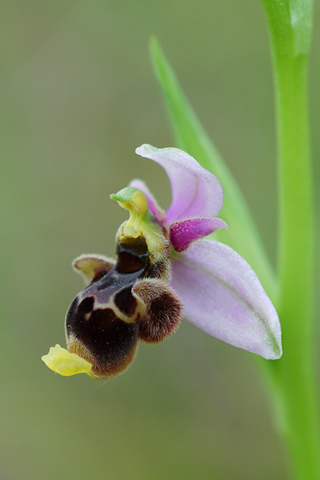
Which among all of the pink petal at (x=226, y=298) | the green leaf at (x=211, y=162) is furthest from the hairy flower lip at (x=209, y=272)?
the green leaf at (x=211, y=162)

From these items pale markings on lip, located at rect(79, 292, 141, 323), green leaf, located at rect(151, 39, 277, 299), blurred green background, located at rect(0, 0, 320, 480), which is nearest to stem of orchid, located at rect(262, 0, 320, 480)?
green leaf, located at rect(151, 39, 277, 299)

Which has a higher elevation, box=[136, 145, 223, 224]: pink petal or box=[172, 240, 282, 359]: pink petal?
box=[136, 145, 223, 224]: pink petal

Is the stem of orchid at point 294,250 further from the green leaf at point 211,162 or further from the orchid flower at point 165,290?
the orchid flower at point 165,290

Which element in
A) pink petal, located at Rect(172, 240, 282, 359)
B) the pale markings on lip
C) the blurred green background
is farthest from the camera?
the blurred green background

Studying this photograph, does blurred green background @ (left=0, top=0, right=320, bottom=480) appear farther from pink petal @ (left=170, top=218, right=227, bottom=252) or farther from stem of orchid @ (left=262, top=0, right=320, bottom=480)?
pink petal @ (left=170, top=218, right=227, bottom=252)

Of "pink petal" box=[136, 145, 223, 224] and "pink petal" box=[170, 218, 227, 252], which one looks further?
"pink petal" box=[170, 218, 227, 252]

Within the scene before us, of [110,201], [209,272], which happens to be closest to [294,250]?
[209,272]

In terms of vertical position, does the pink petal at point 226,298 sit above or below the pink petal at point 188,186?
below

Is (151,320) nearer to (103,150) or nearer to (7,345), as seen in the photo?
(7,345)

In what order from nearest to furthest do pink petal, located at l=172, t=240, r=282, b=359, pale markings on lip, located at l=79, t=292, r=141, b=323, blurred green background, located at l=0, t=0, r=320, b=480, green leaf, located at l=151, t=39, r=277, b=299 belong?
pink petal, located at l=172, t=240, r=282, b=359, pale markings on lip, located at l=79, t=292, r=141, b=323, green leaf, located at l=151, t=39, r=277, b=299, blurred green background, located at l=0, t=0, r=320, b=480

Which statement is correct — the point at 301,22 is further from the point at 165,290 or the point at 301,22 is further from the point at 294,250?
the point at 165,290
